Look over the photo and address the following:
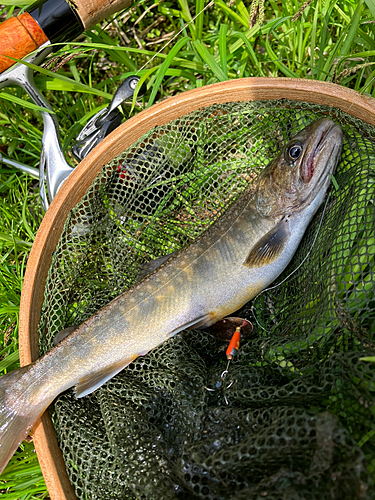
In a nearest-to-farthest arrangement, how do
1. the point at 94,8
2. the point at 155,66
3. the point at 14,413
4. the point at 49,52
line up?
the point at 14,413, the point at 94,8, the point at 49,52, the point at 155,66

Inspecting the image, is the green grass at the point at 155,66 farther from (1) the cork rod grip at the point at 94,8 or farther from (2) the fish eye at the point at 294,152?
(2) the fish eye at the point at 294,152

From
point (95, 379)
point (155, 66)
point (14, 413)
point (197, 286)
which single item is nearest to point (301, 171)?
point (197, 286)

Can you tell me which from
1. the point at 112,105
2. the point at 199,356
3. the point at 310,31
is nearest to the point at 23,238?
the point at 112,105

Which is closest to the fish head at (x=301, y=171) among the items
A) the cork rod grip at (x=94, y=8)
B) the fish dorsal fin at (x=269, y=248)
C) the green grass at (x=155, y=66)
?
the fish dorsal fin at (x=269, y=248)

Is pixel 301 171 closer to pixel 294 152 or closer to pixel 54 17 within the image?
pixel 294 152

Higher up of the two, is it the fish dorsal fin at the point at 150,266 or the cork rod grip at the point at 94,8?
the cork rod grip at the point at 94,8

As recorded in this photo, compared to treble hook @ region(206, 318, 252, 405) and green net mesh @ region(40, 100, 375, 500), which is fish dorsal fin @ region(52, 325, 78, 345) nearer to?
green net mesh @ region(40, 100, 375, 500)

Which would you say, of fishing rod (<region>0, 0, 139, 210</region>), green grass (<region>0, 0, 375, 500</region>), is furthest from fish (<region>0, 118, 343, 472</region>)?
fishing rod (<region>0, 0, 139, 210</region>)

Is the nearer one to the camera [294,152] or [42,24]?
[294,152]
